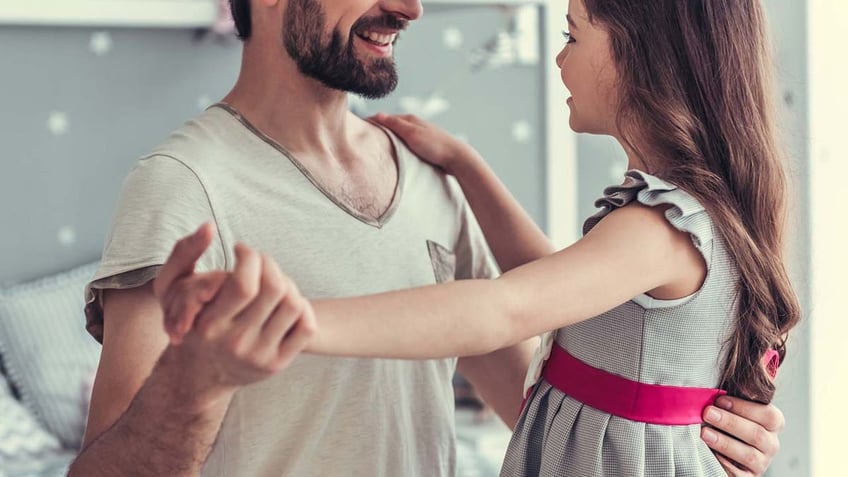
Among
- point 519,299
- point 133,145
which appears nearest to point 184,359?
point 519,299

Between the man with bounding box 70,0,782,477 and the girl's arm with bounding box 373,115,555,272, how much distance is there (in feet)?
0.07

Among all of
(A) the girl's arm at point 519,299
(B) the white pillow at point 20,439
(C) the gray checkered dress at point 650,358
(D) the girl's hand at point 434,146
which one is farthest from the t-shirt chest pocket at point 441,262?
(B) the white pillow at point 20,439

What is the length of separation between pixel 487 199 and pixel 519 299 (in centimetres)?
55

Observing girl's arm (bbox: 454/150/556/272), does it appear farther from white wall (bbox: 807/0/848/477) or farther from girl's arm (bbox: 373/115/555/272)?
white wall (bbox: 807/0/848/477)

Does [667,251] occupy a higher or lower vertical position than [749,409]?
higher

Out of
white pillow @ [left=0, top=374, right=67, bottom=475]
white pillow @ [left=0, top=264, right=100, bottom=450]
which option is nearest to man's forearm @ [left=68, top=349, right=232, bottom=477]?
white pillow @ [left=0, top=374, right=67, bottom=475]

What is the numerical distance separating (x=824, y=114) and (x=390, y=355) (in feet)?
7.98

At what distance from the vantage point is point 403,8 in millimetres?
1377

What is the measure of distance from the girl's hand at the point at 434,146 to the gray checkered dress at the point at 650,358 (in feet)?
1.28

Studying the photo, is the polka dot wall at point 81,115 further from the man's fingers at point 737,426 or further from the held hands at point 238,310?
the held hands at point 238,310

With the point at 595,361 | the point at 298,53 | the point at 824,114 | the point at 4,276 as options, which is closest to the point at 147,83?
the point at 4,276

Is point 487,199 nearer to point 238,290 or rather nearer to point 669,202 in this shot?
point 669,202

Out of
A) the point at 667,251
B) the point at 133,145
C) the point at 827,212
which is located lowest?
the point at 827,212

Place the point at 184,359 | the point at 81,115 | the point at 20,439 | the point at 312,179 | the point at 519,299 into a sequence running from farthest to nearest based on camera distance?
the point at 81,115 → the point at 20,439 → the point at 312,179 → the point at 519,299 → the point at 184,359
